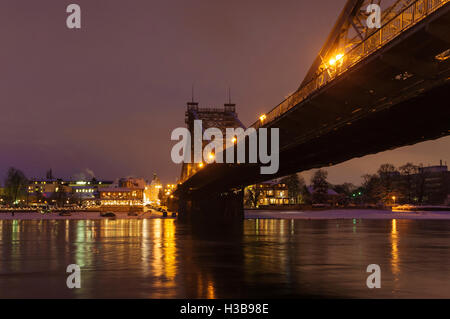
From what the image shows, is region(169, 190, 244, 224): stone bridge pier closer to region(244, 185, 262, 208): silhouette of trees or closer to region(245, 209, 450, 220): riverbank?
region(245, 209, 450, 220): riverbank

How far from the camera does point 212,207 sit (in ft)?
325

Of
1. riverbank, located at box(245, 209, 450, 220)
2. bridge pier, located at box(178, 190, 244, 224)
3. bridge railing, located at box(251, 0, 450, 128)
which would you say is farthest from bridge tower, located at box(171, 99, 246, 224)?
bridge railing, located at box(251, 0, 450, 128)

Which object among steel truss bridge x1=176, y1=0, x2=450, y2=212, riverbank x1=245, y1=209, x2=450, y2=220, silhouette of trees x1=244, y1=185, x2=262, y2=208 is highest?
steel truss bridge x1=176, y1=0, x2=450, y2=212

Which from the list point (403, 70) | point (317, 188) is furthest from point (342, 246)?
point (317, 188)

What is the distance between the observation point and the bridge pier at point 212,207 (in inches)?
3615

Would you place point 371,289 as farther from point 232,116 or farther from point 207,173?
point 232,116

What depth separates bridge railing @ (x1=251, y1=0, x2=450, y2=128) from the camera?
20.8 meters

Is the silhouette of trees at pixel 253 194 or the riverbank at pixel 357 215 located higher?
the silhouette of trees at pixel 253 194

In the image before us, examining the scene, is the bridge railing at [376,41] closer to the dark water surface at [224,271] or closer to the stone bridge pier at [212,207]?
the dark water surface at [224,271]

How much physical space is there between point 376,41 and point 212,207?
76.7m

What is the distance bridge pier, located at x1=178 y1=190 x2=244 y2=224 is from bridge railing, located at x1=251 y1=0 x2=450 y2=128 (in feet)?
189

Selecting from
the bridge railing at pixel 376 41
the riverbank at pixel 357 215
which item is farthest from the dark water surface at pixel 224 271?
the riverbank at pixel 357 215

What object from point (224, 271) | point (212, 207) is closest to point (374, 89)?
point (224, 271)

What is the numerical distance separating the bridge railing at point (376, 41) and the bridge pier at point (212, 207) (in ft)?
189
